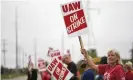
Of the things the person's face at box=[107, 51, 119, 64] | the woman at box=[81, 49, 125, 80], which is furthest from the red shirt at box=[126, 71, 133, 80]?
the person's face at box=[107, 51, 119, 64]

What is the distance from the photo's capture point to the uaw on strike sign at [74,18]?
10039mm

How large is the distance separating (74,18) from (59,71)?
10.3 ft

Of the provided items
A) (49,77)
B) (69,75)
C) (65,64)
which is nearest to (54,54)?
(49,77)

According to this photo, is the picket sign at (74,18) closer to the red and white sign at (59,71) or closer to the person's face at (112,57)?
the person's face at (112,57)

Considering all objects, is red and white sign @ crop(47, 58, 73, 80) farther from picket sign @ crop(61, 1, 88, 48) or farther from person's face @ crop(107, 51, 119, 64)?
person's face @ crop(107, 51, 119, 64)

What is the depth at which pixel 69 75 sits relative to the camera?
12.5m

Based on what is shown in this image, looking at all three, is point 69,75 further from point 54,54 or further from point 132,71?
point 54,54

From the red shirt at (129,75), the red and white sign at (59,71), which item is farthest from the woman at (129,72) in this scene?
the red and white sign at (59,71)

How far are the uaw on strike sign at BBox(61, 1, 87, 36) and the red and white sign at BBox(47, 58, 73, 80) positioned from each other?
8.43ft

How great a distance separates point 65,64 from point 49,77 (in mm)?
3243

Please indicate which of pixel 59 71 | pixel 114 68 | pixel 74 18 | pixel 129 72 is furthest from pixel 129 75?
pixel 114 68

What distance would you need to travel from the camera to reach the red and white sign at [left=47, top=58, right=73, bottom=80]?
1259 centimetres

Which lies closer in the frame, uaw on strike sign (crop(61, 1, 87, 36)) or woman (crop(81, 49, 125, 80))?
woman (crop(81, 49, 125, 80))

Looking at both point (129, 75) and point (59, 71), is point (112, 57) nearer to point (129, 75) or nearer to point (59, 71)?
point (129, 75)
